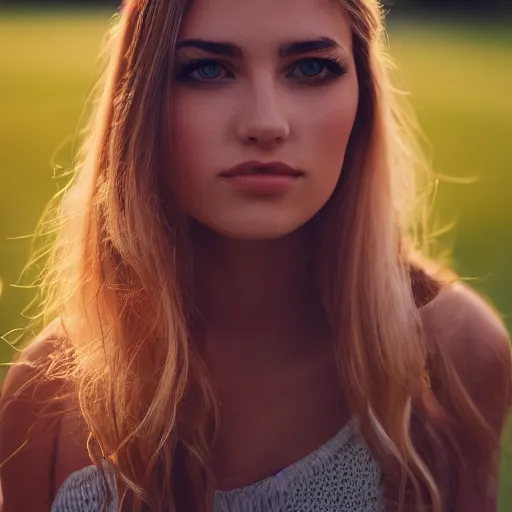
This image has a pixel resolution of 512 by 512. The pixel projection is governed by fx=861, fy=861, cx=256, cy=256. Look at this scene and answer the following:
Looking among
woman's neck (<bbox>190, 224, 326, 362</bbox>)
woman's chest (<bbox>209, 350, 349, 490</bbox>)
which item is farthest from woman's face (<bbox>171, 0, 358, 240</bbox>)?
woman's chest (<bbox>209, 350, 349, 490</bbox>)

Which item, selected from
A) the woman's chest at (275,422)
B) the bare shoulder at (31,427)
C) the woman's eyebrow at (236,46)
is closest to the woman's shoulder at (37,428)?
the bare shoulder at (31,427)

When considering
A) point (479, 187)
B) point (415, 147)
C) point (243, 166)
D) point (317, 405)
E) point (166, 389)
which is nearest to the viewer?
point (243, 166)

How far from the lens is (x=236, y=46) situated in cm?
91

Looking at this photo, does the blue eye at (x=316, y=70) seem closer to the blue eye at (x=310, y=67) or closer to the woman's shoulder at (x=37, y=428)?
the blue eye at (x=310, y=67)

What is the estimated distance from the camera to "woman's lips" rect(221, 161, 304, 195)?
92 cm

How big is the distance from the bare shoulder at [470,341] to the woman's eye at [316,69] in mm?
369

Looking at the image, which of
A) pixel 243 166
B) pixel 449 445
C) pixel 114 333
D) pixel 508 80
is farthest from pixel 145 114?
pixel 508 80

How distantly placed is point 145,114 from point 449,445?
0.60 m

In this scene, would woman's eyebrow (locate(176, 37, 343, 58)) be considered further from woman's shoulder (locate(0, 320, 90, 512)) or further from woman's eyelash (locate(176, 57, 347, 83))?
woman's shoulder (locate(0, 320, 90, 512))

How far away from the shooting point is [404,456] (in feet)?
3.58

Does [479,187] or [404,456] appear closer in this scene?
[404,456]

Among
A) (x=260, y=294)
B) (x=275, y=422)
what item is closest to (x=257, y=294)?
(x=260, y=294)

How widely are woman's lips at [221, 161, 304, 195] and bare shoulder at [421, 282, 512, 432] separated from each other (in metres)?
0.35

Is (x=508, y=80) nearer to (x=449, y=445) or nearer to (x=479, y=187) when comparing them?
(x=479, y=187)
